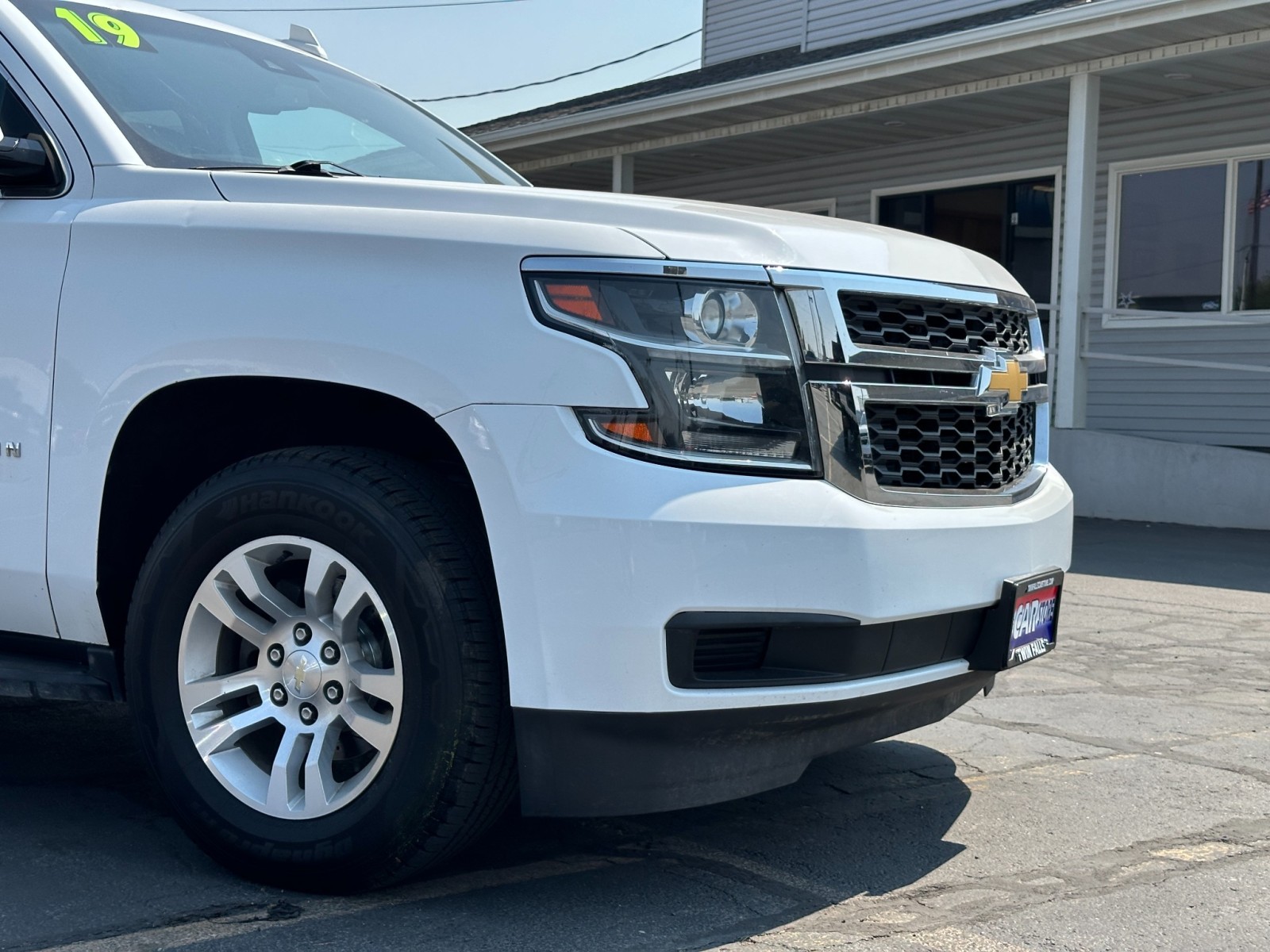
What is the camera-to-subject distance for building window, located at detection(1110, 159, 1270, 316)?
13.1m

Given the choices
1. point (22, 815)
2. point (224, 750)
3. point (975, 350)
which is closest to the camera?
point (224, 750)

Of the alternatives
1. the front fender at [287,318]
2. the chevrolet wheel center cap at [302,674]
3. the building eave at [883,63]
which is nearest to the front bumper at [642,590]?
the front fender at [287,318]

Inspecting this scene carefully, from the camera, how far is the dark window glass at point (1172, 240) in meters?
13.4

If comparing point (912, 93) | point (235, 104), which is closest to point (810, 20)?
point (912, 93)

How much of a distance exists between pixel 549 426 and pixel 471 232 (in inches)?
18.8

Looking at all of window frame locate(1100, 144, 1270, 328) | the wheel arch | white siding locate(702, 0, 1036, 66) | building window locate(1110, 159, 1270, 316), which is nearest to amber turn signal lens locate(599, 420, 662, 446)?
the wheel arch

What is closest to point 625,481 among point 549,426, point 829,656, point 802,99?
point 549,426

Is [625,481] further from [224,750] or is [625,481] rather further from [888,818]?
[888,818]

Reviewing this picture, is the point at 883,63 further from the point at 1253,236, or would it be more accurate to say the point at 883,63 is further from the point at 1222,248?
the point at 1253,236

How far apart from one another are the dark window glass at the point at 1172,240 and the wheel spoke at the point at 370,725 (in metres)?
12.2

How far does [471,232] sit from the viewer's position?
2994 mm

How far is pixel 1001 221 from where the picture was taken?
50.3 ft

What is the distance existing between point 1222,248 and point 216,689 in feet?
40.2

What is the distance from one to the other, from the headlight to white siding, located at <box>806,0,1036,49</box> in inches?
507
